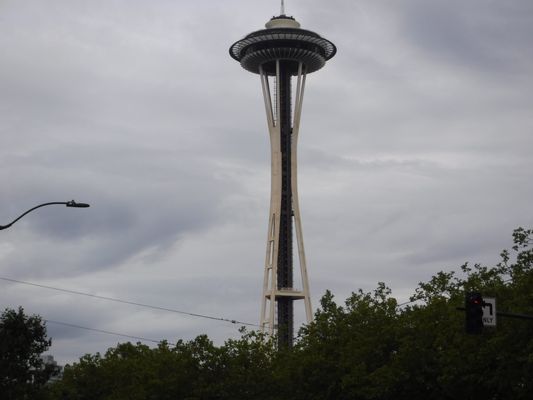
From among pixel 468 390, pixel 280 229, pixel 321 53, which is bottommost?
pixel 468 390

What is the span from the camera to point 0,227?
3828 cm

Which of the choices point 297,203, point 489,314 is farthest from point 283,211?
point 489,314

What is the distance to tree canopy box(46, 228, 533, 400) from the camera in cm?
5362

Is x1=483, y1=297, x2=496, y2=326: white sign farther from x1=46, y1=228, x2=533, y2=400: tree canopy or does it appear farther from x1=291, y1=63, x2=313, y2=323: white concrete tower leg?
x1=291, y1=63, x2=313, y2=323: white concrete tower leg

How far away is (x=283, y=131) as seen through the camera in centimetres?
15088

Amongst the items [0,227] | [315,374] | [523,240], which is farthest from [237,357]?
[0,227]

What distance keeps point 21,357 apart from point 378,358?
79.3 ft

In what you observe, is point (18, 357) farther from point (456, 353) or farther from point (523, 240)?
point (523, 240)

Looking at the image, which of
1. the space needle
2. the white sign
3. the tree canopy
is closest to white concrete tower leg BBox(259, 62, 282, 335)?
the space needle

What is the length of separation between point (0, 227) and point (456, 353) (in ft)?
94.1

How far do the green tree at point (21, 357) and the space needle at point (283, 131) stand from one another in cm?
7189

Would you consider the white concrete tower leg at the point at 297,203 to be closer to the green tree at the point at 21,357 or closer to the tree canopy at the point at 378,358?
the tree canopy at the point at 378,358

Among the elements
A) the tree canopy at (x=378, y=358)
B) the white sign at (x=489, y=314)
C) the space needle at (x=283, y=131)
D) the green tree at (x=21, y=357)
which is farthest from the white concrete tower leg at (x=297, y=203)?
the white sign at (x=489, y=314)

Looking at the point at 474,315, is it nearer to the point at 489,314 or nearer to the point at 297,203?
the point at 489,314
